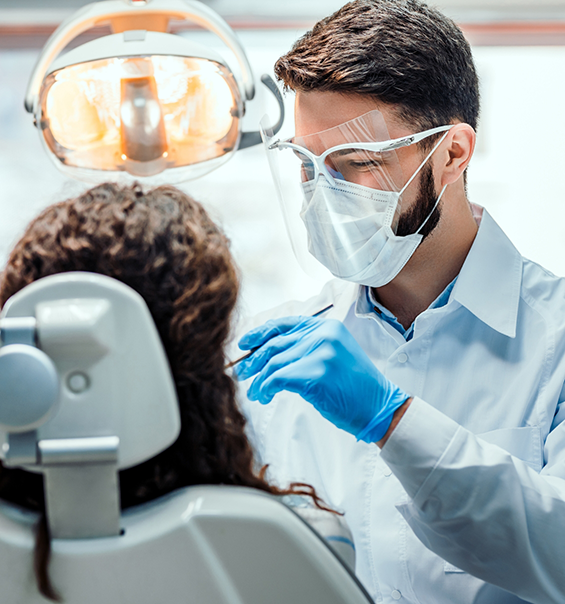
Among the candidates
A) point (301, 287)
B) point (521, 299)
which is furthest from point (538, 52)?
point (521, 299)

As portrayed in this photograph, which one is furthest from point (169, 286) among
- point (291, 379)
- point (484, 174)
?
point (484, 174)

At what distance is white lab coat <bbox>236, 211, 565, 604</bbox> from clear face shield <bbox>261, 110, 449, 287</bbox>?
0.22 meters

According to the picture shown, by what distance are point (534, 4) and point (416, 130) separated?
1.43m

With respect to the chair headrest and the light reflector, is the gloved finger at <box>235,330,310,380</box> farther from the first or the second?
the chair headrest

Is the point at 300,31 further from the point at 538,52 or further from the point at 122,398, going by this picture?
the point at 122,398

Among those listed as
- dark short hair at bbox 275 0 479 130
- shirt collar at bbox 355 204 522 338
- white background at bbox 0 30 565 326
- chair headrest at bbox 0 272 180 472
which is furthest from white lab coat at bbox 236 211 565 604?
white background at bbox 0 30 565 326

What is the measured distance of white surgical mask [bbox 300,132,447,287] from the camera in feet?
5.18

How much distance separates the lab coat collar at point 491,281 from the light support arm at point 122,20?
28.1 inches

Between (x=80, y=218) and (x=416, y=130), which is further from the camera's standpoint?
(x=416, y=130)

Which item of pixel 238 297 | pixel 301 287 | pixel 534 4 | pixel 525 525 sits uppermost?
pixel 534 4

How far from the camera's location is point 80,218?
0.92 metres

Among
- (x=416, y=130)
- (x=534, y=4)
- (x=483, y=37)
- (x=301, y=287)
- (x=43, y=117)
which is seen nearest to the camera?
(x=43, y=117)

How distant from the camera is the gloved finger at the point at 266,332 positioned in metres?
1.45

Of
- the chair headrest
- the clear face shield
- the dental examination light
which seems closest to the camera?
the chair headrest
